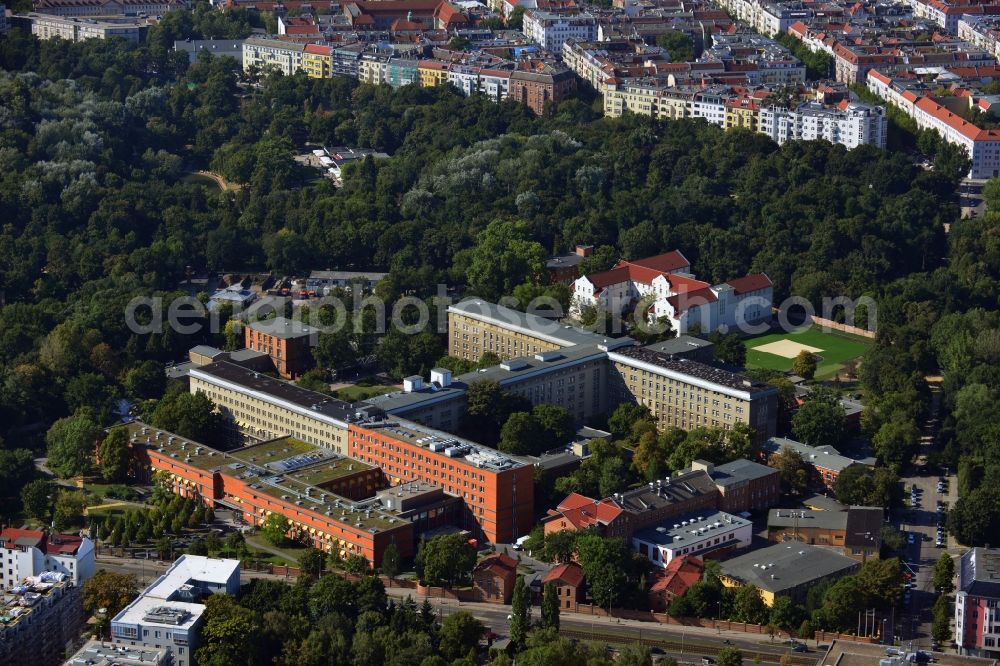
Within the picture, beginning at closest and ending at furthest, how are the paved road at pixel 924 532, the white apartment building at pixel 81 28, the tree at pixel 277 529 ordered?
the paved road at pixel 924 532 → the tree at pixel 277 529 → the white apartment building at pixel 81 28

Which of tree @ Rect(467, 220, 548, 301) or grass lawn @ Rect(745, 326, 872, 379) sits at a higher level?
tree @ Rect(467, 220, 548, 301)

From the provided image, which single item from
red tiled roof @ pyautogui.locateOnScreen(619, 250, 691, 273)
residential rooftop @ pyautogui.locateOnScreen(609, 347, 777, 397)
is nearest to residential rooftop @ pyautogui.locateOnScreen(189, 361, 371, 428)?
residential rooftop @ pyautogui.locateOnScreen(609, 347, 777, 397)

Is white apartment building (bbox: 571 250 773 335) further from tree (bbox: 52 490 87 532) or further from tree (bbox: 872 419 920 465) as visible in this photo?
tree (bbox: 52 490 87 532)

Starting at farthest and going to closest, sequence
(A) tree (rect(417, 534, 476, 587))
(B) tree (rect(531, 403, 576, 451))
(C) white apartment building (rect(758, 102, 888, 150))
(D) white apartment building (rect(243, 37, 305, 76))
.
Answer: (D) white apartment building (rect(243, 37, 305, 76)) < (C) white apartment building (rect(758, 102, 888, 150)) < (B) tree (rect(531, 403, 576, 451)) < (A) tree (rect(417, 534, 476, 587))

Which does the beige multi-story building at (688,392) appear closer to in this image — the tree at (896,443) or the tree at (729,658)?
the tree at (896,443)

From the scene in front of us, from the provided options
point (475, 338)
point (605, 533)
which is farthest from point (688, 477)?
point (475, 338)

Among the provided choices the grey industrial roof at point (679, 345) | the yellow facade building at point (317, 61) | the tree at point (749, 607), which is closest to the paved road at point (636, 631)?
the tree at point (749, 607)

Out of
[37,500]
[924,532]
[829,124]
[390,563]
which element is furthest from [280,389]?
[829,124]
